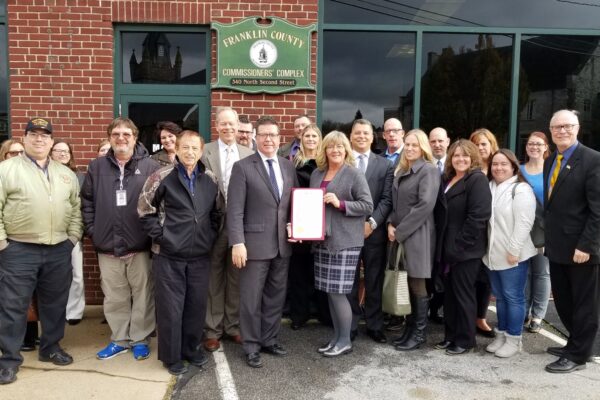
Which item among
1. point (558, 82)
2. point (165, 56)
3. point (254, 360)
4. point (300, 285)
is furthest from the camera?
point (558, 82)

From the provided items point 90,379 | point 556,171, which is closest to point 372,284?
point 556,171

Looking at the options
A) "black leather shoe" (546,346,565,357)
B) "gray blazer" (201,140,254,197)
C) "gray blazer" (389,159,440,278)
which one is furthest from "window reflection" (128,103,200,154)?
"black leather shoe" (546,346,565,357)

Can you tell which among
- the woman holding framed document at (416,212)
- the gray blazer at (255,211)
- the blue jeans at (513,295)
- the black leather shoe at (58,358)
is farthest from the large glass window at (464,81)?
the black leather shoe at (58,358)

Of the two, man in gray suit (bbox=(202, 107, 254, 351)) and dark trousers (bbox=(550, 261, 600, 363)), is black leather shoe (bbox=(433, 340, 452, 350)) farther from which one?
man in gray suit (bbox=(202, 107, 254, 351))

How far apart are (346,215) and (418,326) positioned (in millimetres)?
1334

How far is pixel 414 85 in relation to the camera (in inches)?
255

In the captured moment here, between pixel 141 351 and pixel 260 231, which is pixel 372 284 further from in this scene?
pixel 141 351

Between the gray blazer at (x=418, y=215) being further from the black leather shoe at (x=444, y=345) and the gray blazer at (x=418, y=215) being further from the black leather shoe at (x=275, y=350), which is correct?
the black leather shoe at (x=275, y=350)

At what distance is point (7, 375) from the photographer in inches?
160

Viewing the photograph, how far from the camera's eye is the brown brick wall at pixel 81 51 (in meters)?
5.80

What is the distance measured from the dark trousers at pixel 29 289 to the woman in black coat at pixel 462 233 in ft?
10.9

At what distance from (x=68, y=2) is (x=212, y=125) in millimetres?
2087

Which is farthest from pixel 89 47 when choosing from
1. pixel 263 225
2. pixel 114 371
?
pixel 114 371

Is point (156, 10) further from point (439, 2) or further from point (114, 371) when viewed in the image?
point (114, 371)
